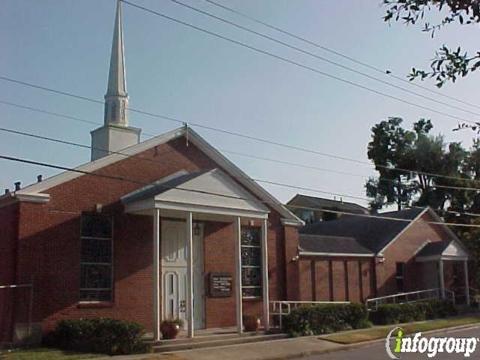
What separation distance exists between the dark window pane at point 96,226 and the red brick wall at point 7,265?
2.31 metres

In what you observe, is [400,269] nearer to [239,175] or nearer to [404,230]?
[404,230]

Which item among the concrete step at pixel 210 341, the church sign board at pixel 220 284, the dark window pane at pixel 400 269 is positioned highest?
the dark window pane at pixel 400 269

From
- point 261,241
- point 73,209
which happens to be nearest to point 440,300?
point 261,241

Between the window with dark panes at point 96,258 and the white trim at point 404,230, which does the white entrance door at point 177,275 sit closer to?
the window with dark panes at point 96,258

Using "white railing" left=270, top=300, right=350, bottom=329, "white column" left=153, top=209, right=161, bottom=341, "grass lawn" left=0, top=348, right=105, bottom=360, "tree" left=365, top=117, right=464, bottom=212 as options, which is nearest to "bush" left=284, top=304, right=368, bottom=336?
"white railing" left=270, top=300, right=350, bottom=329

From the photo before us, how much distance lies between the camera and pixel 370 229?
38594mm

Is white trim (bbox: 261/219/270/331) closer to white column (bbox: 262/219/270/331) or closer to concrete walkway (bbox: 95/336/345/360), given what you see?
white column (bbox: 262/219/270/331)

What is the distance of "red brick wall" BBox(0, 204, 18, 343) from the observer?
2041 centimetres

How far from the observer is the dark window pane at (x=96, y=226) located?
879 inches

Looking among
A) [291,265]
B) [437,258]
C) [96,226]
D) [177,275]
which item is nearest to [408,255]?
[437,258]

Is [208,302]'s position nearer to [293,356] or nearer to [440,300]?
[293,356]

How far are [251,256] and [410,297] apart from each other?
12.3 metres

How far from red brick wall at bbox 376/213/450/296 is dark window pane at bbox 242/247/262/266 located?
30.3 feet

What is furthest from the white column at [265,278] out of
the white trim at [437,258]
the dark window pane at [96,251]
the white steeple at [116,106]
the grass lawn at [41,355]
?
the white steeple at [116,106]
